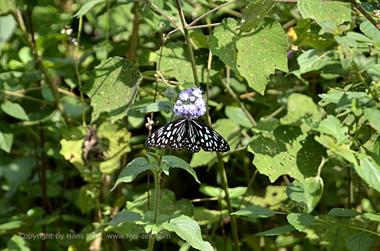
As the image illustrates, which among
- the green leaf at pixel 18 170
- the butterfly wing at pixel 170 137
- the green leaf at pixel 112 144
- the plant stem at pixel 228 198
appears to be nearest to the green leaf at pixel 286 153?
the plant stem at pixel 228 198

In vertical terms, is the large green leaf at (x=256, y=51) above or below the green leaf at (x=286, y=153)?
above

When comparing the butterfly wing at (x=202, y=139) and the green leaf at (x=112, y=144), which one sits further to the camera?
the green leaf at (x=112, y=144)

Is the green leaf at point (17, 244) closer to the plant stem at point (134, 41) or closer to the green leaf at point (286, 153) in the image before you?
the plant stem at point (134, 41)

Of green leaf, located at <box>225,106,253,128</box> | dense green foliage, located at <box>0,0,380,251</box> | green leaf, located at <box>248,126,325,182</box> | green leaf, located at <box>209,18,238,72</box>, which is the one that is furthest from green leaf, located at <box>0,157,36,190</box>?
green leaf, located at <box>209,18,238,72</box>

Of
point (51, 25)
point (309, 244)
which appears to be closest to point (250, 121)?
point (309, 244)

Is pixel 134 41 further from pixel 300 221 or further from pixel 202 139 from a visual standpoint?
pixel 300 221

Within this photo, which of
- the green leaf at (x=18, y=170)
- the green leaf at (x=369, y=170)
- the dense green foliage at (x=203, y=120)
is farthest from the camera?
the green leaf at (x=18, y=170)

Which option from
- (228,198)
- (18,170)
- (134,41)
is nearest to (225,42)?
(228,198)

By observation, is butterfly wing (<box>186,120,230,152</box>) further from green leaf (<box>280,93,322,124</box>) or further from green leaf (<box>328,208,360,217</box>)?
green leaf (<box>280,93,322,124</box>)
